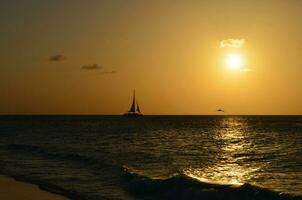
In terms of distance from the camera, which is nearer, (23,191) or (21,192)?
(21,192)

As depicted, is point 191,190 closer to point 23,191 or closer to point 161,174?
point 161,174

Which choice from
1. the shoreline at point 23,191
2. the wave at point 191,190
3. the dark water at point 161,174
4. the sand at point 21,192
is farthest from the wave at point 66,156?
the wave at point 191,190

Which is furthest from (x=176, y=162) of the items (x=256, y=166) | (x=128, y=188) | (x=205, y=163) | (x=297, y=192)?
(x=297, y=192)

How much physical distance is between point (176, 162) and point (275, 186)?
12.4m

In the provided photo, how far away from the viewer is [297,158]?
39.8 metres

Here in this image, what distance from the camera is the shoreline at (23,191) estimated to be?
69.4ft

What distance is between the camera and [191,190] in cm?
2247

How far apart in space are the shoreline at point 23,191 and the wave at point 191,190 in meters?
3.73

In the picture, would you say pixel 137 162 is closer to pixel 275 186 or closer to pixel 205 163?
pixel 205 163

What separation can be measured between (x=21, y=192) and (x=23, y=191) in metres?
0.28

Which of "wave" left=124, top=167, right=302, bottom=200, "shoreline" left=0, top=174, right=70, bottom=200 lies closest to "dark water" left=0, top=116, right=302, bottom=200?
"wave" left=124, top=167, right=302, bottom=200

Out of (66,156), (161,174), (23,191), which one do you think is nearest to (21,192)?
(23,191)

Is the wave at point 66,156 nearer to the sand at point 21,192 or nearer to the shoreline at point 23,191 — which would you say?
the shoreline at point 23,191

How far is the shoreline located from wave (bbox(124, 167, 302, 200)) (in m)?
3.73
